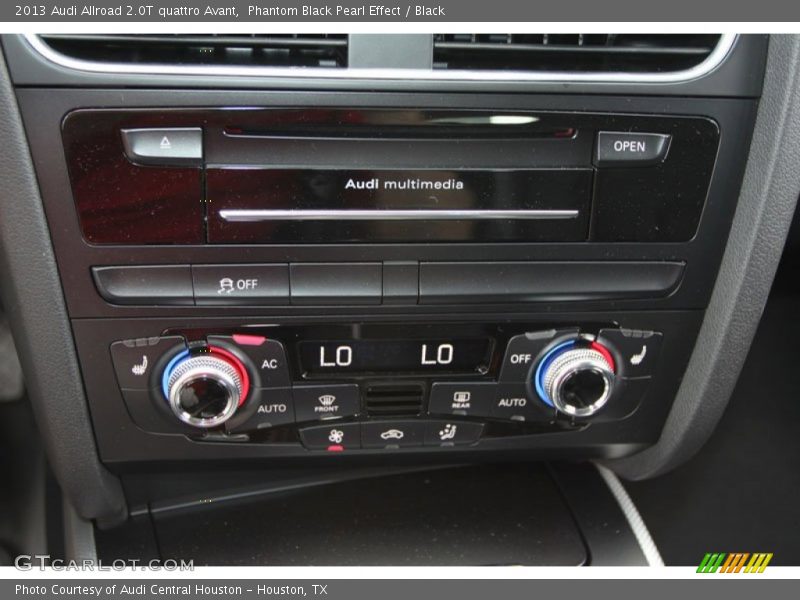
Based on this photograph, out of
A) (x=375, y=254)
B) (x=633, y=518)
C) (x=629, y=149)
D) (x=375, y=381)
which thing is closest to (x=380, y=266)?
(x=375, y=254)

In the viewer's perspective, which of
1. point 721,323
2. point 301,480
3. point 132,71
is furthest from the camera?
point 301,480

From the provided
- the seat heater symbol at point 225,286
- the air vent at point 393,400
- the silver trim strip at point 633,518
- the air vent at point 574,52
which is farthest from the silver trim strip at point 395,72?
the silver trim strip at point 633,518

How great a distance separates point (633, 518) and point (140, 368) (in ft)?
1.77

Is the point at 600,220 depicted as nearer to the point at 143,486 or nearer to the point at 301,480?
the point at 301,480

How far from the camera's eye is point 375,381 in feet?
2.41

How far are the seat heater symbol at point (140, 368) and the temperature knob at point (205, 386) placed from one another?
0.02m

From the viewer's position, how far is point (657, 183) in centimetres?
67

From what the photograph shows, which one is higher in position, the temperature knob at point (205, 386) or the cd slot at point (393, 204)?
the cd slot at point (393, 204)

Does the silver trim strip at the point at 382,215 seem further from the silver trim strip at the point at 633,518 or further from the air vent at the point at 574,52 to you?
the silver trim strip at the point at 633,518

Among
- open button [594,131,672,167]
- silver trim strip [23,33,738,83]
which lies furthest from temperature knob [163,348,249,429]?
open button [594,131,672,167]

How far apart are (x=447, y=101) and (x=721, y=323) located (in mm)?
338

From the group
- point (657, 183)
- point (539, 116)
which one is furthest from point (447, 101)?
point (657, 183)

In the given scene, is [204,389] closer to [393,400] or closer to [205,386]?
[205,386]

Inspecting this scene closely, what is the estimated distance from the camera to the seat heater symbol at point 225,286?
2.18 feet
